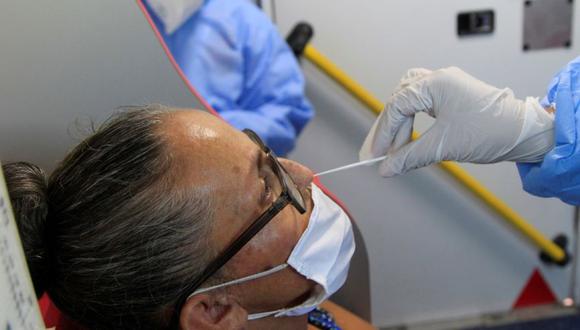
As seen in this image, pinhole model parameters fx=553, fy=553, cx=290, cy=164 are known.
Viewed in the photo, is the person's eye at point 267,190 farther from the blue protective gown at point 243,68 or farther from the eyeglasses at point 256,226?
the blue protective gown at point 243,68

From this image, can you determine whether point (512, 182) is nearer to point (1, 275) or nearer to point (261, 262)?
point (261, 262)

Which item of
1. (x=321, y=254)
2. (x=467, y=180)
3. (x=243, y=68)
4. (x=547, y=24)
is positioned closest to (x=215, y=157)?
(x=321, y=254)

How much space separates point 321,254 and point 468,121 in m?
0.32

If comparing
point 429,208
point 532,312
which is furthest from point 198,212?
point 532,312

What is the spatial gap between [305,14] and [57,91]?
1052mm

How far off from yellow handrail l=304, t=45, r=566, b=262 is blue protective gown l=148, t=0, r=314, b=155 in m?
0.30

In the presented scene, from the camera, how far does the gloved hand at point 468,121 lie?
0.87 meters

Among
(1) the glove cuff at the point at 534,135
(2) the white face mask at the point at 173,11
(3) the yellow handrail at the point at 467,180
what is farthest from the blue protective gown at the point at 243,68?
(1) the glove cuff at the point at 534,135

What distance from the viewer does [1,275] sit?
1.29ft

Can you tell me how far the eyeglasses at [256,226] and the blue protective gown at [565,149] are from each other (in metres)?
0.39

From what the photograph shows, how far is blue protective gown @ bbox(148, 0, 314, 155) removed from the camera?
1.38 metres

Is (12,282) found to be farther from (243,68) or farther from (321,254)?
(243,68)

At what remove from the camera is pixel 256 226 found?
838 millimetres

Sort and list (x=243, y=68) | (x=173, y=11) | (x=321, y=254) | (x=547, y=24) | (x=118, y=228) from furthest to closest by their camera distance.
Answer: (x=547, y=24)
(x=243, y=68)
(x=173, y=11)
(x=321, y=254)
(x=118, y=228)
